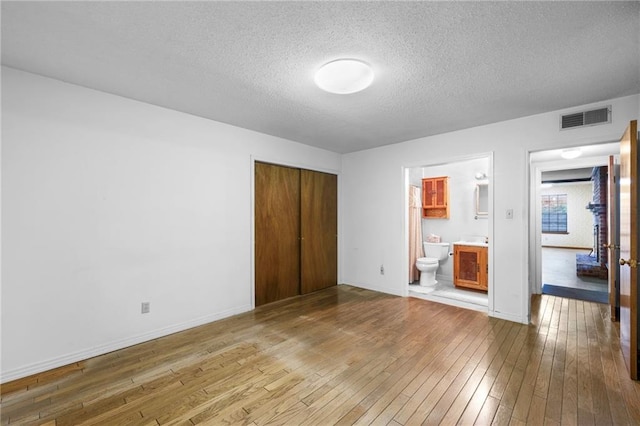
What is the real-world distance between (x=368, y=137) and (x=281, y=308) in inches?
113

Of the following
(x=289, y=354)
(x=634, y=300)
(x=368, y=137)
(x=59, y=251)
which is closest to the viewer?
(x=634, y=300)

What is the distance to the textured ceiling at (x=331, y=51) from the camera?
62.8 inches

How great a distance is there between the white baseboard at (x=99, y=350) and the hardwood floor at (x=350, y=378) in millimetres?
75

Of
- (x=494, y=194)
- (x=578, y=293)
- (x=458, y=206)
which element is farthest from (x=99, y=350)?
(x=578, y=293)

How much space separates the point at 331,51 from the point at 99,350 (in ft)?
11.0

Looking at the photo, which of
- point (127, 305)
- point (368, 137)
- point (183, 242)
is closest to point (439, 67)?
point (368, 137)

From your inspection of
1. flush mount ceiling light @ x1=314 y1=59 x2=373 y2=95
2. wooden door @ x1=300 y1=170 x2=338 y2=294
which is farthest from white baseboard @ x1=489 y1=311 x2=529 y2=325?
flush mount ceiling light @ x1=314 y1=59 x2=373 y2=95

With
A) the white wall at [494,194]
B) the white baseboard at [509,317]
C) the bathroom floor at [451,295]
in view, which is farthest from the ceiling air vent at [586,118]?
the bathroom floor at [451,295]

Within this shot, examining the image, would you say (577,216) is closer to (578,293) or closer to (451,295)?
(578,293)

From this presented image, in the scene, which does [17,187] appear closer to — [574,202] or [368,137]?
[368,137]

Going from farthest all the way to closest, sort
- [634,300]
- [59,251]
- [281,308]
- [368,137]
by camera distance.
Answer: [368,137] → [281,308] → [59,251] → [634,300]

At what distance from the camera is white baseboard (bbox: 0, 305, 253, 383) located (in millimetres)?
2195

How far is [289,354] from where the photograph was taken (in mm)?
2568

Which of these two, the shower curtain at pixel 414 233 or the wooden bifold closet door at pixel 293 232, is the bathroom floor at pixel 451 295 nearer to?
the shower curtain at pixel 414 233
